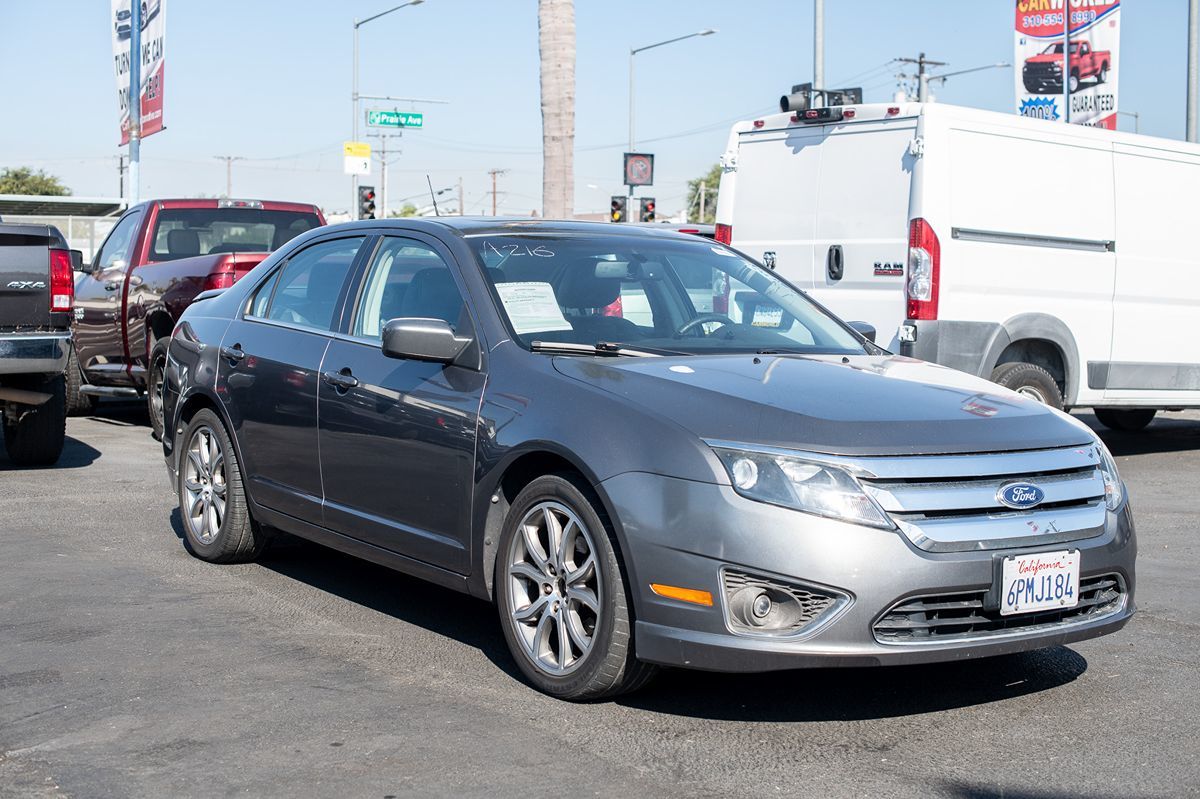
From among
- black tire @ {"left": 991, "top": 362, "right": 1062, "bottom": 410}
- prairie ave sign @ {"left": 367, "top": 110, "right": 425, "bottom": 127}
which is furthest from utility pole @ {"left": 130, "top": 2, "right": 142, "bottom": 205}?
prairie ave sign @ {"left": 367, "top": 110, "right": 425, "bottom": 127}

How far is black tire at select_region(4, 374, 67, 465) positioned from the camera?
32.6 feet

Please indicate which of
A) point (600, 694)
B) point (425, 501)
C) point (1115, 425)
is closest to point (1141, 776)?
point (600, 694)

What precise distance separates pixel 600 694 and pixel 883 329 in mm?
6079

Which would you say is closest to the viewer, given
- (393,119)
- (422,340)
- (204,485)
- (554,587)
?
(554,587)

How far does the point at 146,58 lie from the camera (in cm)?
2430

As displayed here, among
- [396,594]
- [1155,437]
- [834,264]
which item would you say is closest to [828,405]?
[396,594]

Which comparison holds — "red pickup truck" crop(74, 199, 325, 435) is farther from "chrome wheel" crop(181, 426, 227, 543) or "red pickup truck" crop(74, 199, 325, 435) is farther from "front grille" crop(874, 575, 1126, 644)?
"front grille" crop(874, 575, 1126, 644)

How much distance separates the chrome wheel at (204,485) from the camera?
6973mm

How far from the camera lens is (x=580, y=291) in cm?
559

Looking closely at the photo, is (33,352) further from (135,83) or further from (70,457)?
(135,83)

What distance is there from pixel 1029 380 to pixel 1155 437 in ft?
12.2

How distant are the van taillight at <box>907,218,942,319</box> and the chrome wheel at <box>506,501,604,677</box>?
18.3 ft

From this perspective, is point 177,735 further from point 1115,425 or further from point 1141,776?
point 1115,425

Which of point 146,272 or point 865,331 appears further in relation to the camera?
point 146,272
